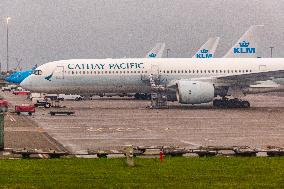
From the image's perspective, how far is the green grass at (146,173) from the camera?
1714 centimetres

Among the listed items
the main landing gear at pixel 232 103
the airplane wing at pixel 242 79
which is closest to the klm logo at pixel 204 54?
the main landing gear at pixel 232 103

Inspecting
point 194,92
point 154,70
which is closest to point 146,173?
point 194,92

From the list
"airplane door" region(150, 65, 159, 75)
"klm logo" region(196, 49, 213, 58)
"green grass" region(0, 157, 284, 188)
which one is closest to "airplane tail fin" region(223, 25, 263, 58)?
"klm logo" region(196, 49, 213, 58)

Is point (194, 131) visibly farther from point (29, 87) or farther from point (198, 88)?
point (29, 87)

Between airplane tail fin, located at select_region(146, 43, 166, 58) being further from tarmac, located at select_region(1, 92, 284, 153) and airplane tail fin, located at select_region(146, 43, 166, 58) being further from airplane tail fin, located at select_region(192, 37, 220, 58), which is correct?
tarmac, located at select_region(1, 92, 284, 153)

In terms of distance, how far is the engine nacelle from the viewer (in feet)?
192

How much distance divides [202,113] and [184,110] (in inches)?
152

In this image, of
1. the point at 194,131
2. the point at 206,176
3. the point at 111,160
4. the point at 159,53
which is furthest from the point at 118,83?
the point at 159,53

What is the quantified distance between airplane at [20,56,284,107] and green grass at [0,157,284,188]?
37536 millimetres

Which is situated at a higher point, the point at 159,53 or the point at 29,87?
the point at 159,53

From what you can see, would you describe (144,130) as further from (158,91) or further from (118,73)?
(158,91)

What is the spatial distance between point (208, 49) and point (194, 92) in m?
68.2

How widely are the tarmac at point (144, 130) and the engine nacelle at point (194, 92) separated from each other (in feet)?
9.76

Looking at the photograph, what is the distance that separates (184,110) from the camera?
5825cm
